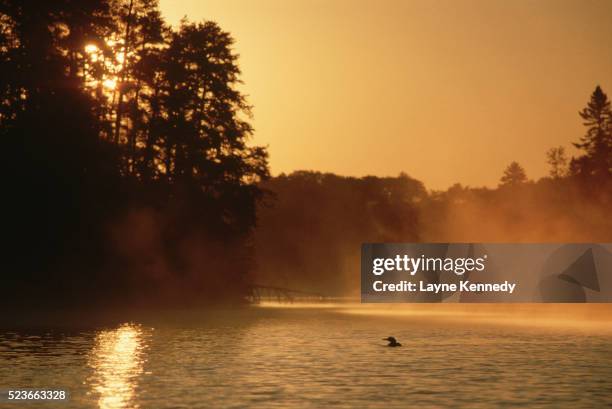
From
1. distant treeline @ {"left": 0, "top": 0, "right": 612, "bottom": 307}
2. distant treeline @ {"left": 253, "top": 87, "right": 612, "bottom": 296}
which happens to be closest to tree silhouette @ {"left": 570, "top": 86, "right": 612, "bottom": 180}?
distant treeline @ {"left": 253, "top": 87, "right": 612, "bottom": 296}

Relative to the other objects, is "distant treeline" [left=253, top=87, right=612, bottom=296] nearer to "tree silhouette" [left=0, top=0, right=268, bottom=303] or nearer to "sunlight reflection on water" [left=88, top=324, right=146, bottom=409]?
"tree silhouette" [left=0, top=0, right=268, bottom=303]

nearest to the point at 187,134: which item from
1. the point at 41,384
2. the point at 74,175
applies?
the point at 74,175

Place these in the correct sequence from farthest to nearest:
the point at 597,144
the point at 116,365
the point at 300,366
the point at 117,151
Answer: the point at 597,144 < the point at 117,151 < the point at 300,366 < the point at 116,365

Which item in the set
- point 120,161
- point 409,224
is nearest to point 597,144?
point 409,224

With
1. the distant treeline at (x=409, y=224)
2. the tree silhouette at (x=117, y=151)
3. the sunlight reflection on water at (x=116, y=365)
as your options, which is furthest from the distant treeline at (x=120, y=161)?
the distant treeline at (x=409, y=224)

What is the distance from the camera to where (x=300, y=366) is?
33.8 meters

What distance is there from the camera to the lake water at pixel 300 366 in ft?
86.8

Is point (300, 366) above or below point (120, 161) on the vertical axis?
below

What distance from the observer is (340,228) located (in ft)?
647

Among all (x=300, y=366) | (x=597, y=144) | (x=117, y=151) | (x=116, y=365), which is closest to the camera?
(x=116, y=365)

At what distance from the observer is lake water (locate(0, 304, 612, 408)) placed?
26.5 meters

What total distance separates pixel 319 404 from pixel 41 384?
7.56 m

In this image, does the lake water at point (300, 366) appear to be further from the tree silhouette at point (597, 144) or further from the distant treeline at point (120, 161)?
the tree silhouette at point (597, 144)

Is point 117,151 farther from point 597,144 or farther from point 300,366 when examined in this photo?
point 597,144
